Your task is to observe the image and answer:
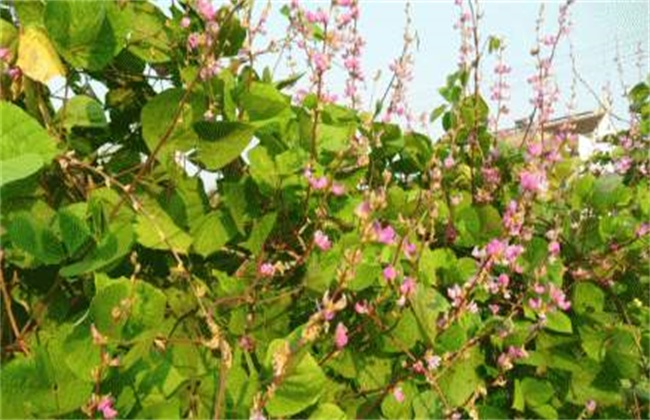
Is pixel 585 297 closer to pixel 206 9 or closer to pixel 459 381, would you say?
pixel 459 381

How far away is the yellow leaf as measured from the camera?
112cm

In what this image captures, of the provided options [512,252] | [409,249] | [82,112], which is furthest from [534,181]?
[82,112]

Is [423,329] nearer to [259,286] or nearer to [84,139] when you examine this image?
[259,286]

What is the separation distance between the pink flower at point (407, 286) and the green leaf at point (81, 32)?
2.01ft

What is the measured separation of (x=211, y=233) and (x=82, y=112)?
275 millimetres

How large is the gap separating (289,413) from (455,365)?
0.50 meters

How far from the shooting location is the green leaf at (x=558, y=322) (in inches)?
66.7

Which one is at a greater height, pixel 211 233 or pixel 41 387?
pixel 211 233

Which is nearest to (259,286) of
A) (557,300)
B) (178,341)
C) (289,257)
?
(289,257)

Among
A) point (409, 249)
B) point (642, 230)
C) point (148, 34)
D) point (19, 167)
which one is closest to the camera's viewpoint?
point (19, 167)

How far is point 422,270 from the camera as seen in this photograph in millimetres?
1550

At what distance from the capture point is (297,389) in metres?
1.13

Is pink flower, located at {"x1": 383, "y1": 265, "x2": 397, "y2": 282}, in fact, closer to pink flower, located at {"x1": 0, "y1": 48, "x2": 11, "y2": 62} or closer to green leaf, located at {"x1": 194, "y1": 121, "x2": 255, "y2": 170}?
green leaf, located at {"x1": 194, "y1": 121, "x2": 255, "y2": 170}

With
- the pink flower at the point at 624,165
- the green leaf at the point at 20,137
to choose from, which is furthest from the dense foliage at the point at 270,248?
the pink flower at the point at 624,165
